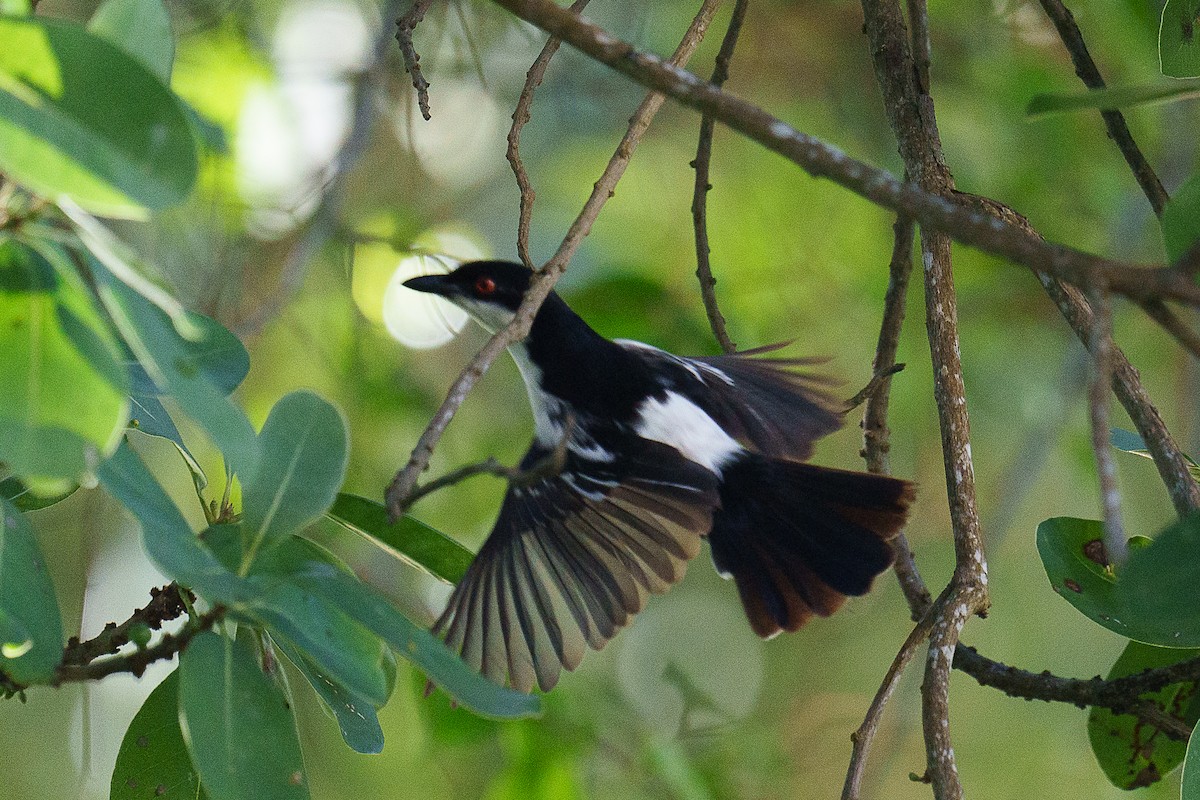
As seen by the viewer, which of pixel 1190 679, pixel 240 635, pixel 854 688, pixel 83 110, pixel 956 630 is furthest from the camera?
pixel 854 688

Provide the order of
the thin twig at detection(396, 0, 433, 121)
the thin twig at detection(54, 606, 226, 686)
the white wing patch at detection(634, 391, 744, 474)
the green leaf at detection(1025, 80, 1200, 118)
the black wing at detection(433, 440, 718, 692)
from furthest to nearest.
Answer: the white wing patch at detection(634, 391, 744, 474)
the black wing at detection(433, 440, 718, 692)
the thin twig at detection(396, 0, 433, 121)
the thin twig at detection(54, 606, 226, 686)
the green leaf at detection(1025, 80, 1200, 118)

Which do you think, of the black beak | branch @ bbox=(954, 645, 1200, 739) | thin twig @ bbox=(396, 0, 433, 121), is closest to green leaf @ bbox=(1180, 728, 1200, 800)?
branch @ bbox=(954, 645, 1200, 739)

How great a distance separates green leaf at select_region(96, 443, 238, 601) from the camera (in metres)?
1.17

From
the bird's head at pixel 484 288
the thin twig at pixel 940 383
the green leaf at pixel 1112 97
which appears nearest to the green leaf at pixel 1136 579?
the thin twig at pixel 940 383

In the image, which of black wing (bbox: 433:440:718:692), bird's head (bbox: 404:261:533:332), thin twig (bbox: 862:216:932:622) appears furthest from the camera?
bird's head (bbox: 404:261:533:332)

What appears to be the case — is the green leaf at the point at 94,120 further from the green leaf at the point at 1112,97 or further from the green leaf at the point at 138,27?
the green leaf at the point at 1112,97

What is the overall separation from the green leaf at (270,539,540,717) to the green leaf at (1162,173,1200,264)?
2.93ft

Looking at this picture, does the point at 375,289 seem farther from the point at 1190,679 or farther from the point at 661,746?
the point at 1190,679

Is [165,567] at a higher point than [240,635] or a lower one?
lower

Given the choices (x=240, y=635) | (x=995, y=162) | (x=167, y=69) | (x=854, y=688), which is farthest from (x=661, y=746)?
(x=854, y=688)

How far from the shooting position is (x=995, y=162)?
5.15 m

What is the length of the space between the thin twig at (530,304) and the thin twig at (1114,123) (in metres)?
0.70

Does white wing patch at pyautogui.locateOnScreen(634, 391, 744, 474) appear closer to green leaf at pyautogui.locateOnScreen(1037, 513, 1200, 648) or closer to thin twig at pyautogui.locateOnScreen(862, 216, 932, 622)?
thin twig at pyautogui.locateOnScreen(862, 216, 932, 622)

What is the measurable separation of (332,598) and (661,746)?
2.27m
